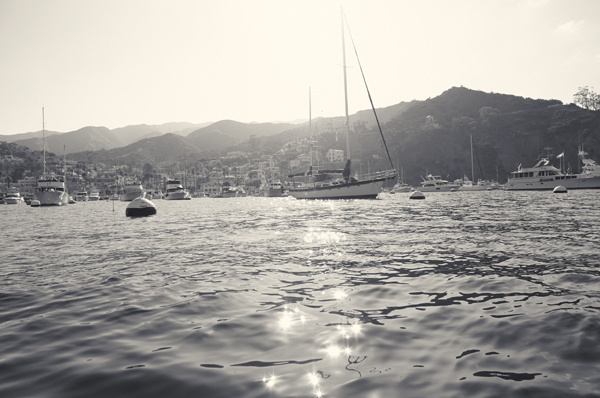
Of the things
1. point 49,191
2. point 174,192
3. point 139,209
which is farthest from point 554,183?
point 49,191

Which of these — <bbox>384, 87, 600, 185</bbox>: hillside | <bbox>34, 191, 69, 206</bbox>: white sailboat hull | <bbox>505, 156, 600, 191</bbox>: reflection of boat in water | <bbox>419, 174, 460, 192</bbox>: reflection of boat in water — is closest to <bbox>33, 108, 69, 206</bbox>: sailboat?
<bbox>34, 191, 69, 206</bbox>: white sailboat hull

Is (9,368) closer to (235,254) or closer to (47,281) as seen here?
(47,281)

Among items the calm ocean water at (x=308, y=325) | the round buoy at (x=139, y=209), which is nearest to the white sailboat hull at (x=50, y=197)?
the round buoy at (x=139, y=209)

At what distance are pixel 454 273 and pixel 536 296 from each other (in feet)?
6.88

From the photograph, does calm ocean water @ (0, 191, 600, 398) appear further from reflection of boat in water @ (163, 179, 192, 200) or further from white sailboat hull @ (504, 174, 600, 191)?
reflection of boat in water @ (163, 179, 192, 200)

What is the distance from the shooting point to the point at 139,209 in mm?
34625

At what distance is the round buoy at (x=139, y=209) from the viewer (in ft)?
113

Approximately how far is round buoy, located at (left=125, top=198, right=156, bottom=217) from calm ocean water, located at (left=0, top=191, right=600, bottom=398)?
23.9 m

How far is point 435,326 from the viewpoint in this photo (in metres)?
5.11

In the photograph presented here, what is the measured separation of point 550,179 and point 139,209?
8478cm

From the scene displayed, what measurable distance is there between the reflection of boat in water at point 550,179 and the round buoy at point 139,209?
8220 centimetres

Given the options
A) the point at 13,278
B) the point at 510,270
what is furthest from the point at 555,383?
the point at 13,278

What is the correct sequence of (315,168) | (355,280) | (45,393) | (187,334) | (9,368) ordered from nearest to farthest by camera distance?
(45,393) < (9,368) < (187,334) < (355,280) < (315,168)

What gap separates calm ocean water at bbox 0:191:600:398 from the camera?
3.54 metres
